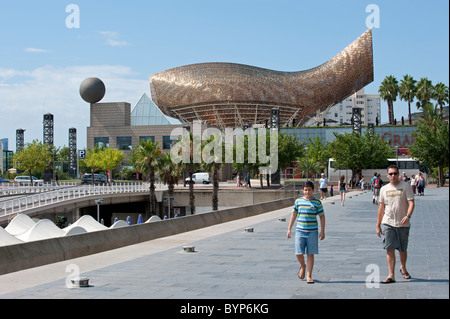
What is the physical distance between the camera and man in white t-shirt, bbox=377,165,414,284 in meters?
7.66

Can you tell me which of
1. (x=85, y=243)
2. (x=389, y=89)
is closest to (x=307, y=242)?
(x=85, y=243)

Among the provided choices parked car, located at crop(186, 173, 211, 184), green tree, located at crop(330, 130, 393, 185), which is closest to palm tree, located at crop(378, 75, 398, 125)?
green tree, located at crop(330, 130, 393, 185)

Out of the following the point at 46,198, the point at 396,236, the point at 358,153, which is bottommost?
the point at 46,198

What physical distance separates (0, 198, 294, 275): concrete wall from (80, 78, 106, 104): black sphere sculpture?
90.2 meters

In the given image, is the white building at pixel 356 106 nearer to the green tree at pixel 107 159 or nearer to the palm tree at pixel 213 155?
the green tree at pixel 107 159

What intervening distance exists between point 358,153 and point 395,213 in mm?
56103

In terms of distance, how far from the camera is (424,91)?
285ft

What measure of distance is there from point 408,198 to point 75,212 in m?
39.6

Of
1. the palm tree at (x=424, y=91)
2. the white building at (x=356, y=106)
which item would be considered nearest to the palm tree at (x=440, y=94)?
the palm tree at (x=424, y=91)

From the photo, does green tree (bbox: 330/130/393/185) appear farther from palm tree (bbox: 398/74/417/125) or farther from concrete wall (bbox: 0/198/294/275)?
concrete wall (bbox: 0/198/294/275)

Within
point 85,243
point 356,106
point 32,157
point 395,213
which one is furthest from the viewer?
point 356,106

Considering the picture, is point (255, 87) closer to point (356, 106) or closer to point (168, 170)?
point (168, 170)

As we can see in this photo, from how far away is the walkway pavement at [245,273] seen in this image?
7219 mm
